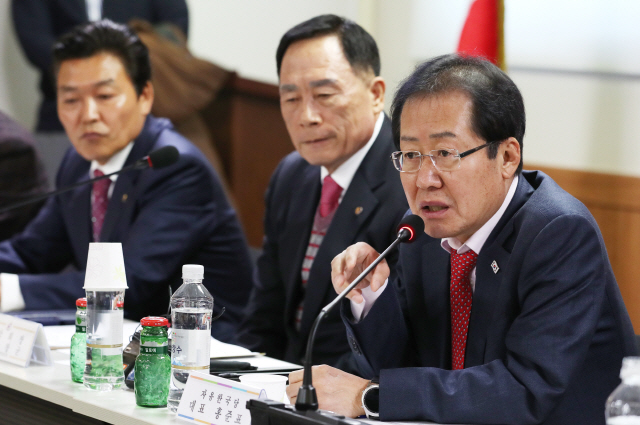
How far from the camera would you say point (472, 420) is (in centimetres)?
135

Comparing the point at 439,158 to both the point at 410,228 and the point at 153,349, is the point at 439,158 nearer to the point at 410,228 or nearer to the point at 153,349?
the point at 410,228

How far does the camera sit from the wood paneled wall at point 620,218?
3022 millimetres

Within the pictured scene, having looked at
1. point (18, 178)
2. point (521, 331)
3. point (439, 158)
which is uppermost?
point (439, 158)

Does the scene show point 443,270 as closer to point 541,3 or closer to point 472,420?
point 472,420

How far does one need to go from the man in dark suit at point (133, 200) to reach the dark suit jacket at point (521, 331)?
1090mm

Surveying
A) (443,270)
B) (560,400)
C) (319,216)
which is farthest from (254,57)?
(560,400)

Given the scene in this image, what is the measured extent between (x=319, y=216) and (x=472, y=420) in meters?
1.10

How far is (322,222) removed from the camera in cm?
233

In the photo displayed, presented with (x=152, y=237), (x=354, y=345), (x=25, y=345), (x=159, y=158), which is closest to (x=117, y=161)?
(x=152, y=237)

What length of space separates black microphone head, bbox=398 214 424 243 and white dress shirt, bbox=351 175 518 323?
0.63 ft

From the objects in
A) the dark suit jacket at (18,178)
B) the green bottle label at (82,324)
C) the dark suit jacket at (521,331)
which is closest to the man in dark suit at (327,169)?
the dark suit jacket at (521,331)

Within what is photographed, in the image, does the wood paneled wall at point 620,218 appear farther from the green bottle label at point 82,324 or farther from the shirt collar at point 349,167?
the green bottle label at point 82,324

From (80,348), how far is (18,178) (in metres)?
1.99

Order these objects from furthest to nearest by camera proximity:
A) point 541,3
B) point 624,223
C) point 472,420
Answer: point 541,3 → point 624,223 → point 472,420
